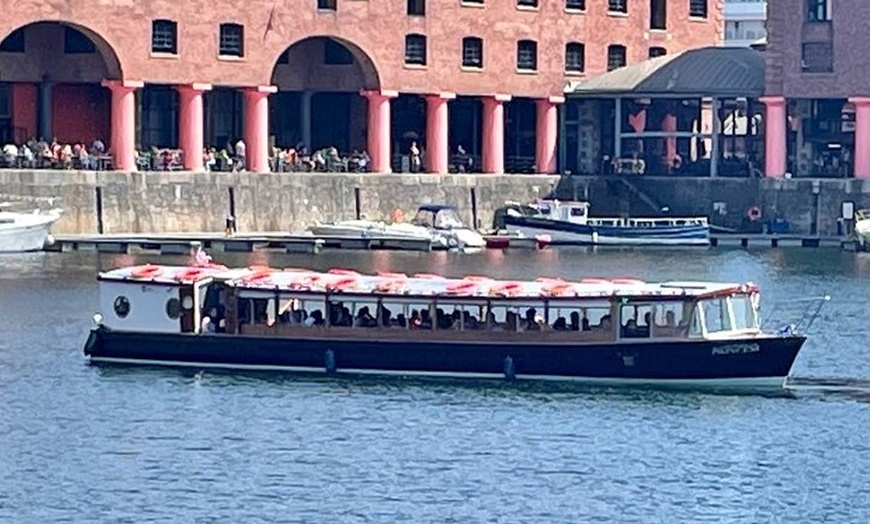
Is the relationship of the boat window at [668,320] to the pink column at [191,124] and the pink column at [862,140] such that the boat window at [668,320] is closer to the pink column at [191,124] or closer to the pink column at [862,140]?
the pink column at [191,124]

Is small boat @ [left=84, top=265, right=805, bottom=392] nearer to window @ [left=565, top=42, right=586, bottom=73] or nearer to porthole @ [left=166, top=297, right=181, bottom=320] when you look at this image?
porthole @ [left=166, top=297, right=181, bottom=320]

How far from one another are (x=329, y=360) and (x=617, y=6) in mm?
67708

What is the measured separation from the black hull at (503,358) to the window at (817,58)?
6046cm

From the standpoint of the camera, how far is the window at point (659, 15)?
150 m

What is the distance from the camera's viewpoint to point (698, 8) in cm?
15250

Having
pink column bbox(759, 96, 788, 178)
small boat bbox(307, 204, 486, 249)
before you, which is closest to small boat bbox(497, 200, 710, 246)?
small boat bbox(307, 204, 486, 249)

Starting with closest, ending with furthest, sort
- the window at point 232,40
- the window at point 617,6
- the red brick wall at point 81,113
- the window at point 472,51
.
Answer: the window at point 232,40
the red brick wall at point 81,113
the window at point 472,51
the window at point 617,6

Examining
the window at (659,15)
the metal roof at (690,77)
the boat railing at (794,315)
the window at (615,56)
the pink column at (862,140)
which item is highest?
the window at (659,15)

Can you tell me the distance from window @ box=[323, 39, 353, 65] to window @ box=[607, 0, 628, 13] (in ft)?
46.5

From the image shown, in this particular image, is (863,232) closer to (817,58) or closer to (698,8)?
(817,58)

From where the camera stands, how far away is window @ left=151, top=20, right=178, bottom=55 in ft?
425

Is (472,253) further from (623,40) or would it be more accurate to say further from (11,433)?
(11,433)

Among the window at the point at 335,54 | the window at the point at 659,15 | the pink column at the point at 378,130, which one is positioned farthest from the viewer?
the window at the point at 659,15

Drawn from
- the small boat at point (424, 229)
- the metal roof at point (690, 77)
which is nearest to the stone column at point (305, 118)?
the small boat at point (424, 229)
